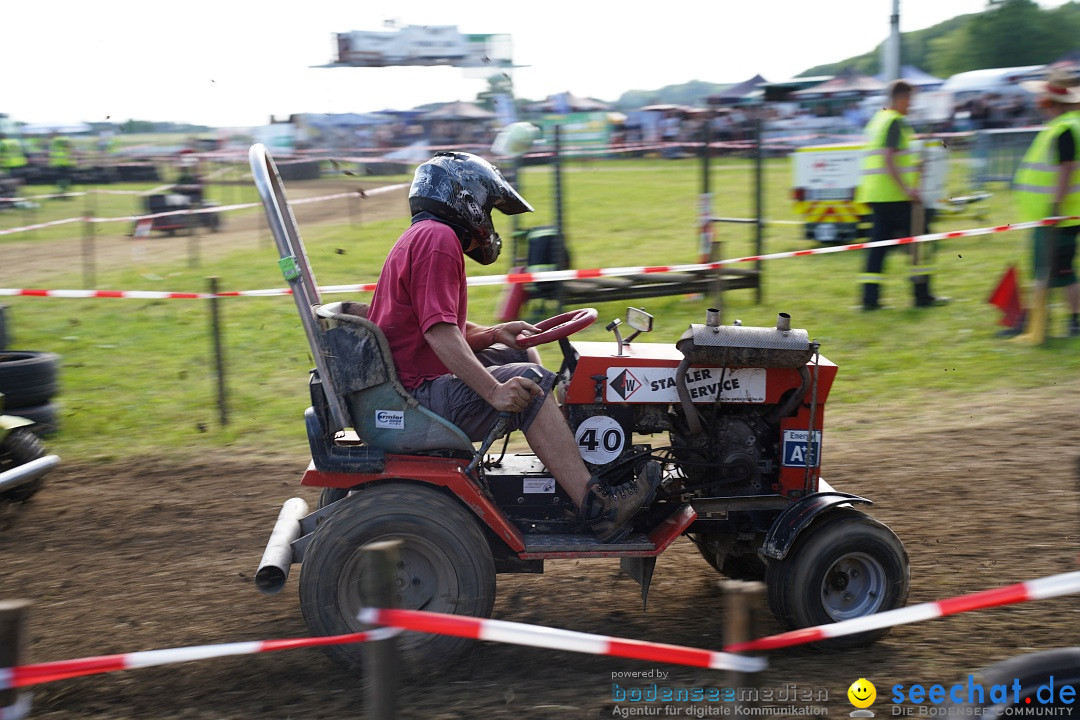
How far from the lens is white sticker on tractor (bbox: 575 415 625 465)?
423 cm

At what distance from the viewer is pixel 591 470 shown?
4270mm

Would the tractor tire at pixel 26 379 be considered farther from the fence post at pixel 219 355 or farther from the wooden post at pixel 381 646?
the wooden post at pixel 381 646

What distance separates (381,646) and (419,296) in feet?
5.15

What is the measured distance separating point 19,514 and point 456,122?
27766mm

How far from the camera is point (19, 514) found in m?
5.90

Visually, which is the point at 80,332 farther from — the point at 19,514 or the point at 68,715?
the point at 68,715

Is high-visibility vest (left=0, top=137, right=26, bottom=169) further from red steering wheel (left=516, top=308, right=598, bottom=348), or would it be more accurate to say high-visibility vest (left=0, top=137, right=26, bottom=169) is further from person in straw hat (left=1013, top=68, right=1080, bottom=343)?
red steering wheel (left=516, top=308, right=598, bottom=348)

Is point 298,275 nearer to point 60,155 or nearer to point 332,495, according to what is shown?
point 332,495

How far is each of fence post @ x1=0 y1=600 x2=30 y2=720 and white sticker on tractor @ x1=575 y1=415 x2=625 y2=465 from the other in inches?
89.5

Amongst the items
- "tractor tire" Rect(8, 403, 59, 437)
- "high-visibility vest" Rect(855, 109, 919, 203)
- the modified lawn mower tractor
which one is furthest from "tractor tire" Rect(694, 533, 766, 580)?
"high-visibility vest" Rect(855, 109, 919, 203)

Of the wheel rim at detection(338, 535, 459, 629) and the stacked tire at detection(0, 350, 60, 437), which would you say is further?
the stacked tire at detection(0, 350, 60, 437)

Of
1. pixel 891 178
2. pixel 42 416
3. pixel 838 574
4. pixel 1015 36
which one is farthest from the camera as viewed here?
pixel 1015 36

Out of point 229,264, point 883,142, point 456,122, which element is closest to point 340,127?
point 456,122

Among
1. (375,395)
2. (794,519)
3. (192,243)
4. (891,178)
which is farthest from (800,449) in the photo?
(192,243)
